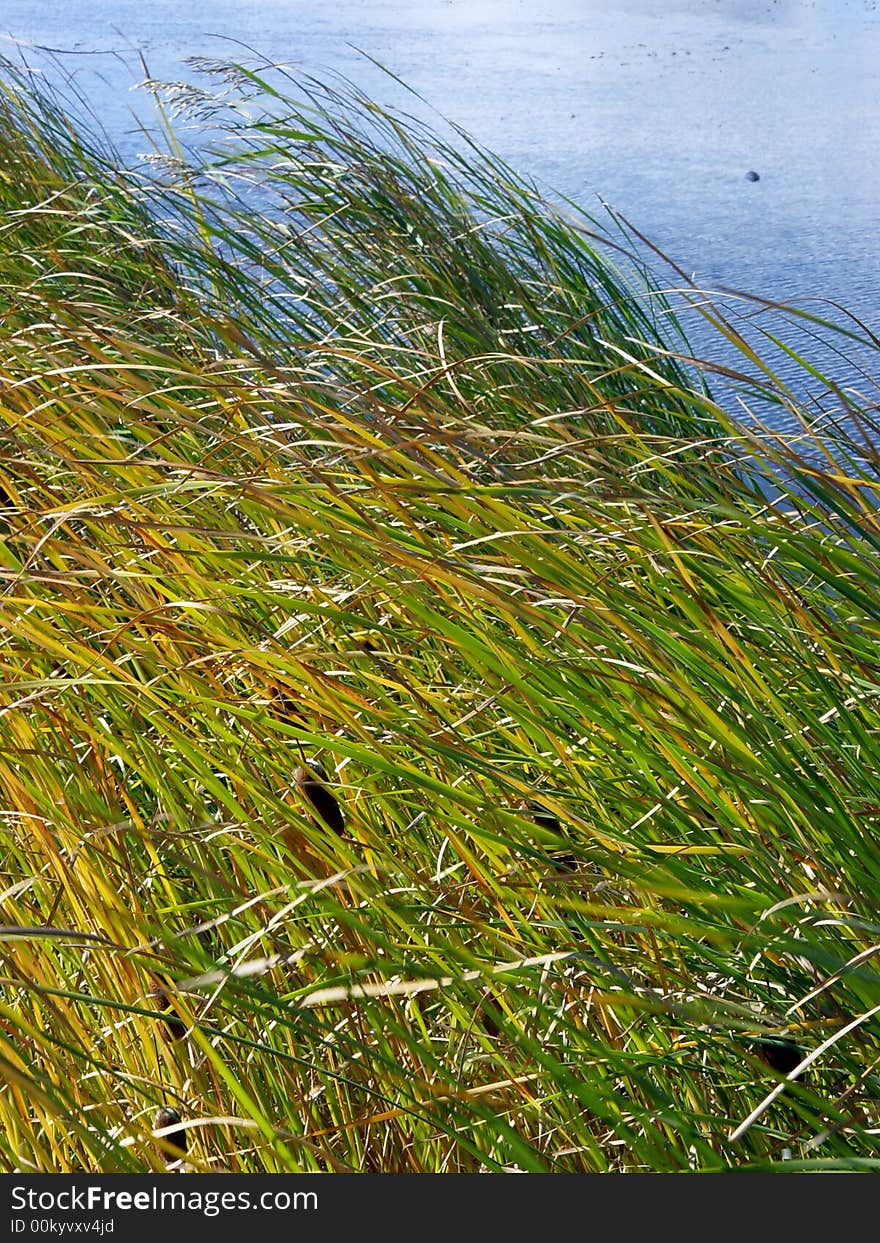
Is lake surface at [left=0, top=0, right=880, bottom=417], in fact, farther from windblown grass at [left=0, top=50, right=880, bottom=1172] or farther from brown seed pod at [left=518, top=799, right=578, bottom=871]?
brown seed pod at [left=518, top=799, right=578, bottom=871]

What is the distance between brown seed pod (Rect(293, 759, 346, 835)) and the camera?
1.04 meters

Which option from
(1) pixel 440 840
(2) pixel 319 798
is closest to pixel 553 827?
(1) pixel 440 840

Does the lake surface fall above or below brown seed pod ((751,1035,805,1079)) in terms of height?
above

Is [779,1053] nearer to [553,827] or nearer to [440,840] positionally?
[553,827]

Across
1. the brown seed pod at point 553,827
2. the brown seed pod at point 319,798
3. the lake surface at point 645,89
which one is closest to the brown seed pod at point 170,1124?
the brown seed pod at point 319,798

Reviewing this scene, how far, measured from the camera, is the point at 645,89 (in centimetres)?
807

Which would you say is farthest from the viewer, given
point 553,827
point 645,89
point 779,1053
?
point 645,89

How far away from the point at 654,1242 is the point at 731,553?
0.74 meters

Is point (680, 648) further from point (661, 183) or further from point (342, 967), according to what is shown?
point (661, 183)

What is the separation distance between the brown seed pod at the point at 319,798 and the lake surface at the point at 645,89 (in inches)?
128

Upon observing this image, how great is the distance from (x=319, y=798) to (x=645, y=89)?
7.93 meters

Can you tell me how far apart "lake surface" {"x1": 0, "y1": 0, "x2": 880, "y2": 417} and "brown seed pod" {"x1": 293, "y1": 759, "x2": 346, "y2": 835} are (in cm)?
324

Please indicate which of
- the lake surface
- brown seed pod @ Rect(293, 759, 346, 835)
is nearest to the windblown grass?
brown seed pod @ Rect(293, 759, 346, 835)

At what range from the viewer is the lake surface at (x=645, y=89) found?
556cm
